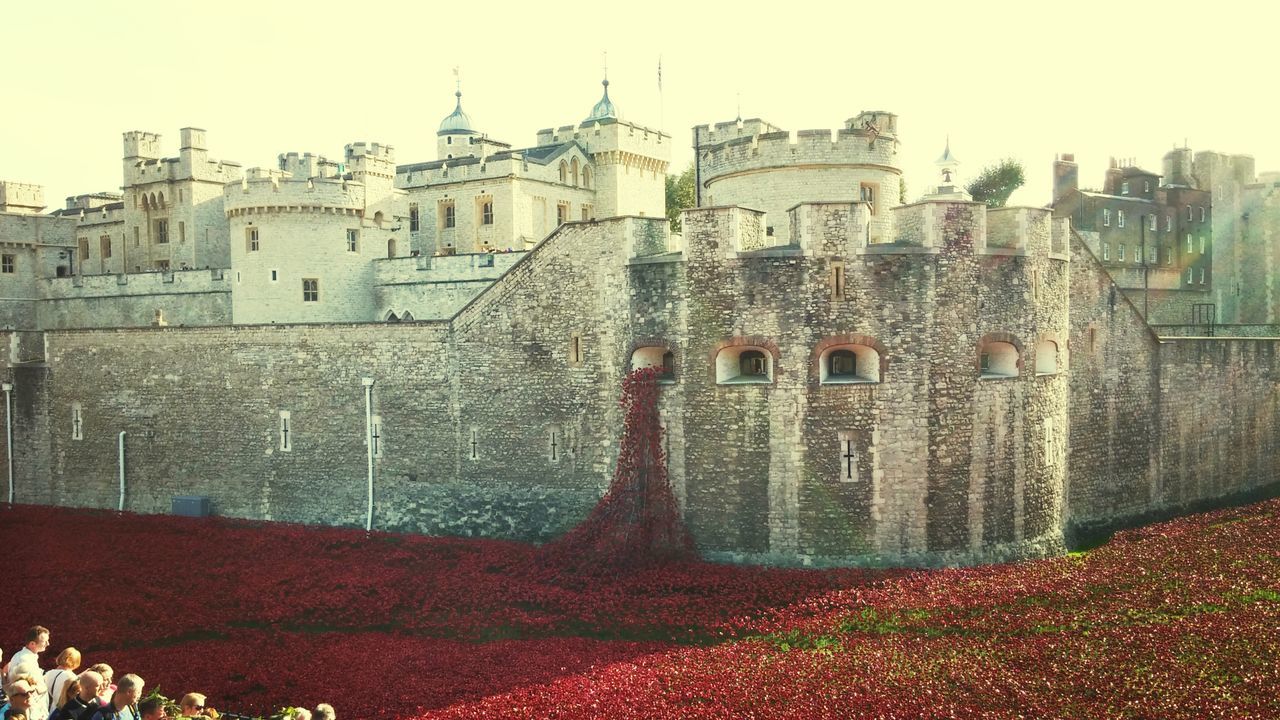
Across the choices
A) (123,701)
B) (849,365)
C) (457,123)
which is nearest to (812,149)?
(849,365)

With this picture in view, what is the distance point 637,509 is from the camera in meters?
19.9

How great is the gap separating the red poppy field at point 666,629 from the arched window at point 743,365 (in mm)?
3419

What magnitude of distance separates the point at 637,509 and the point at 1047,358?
8.63 m

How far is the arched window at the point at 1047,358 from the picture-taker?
21.1 m

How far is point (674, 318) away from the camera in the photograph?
19984 mm

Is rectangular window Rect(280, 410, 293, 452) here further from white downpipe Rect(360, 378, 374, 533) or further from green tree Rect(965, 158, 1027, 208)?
green tree Rect(965, 158, 1027, 208)

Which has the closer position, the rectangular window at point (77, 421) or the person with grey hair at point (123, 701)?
the person with grey hair at point (123, 701)

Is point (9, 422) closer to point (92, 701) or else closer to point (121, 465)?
point (121, 465)

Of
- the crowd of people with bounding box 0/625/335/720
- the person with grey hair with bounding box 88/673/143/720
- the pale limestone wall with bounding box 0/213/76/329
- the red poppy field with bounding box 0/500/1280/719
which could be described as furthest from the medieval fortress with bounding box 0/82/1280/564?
the person with grey hair with bounding box 88/673/143/720

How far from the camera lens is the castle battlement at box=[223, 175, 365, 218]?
30.2m

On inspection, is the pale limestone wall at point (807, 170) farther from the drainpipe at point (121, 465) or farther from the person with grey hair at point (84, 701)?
the drainpipe at point (121, 465)

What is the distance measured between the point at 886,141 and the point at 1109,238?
1215 inches

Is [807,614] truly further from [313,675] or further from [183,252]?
[183,252]

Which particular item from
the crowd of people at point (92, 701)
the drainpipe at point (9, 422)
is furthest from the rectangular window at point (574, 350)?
the drainpipe at point (9, 422)
